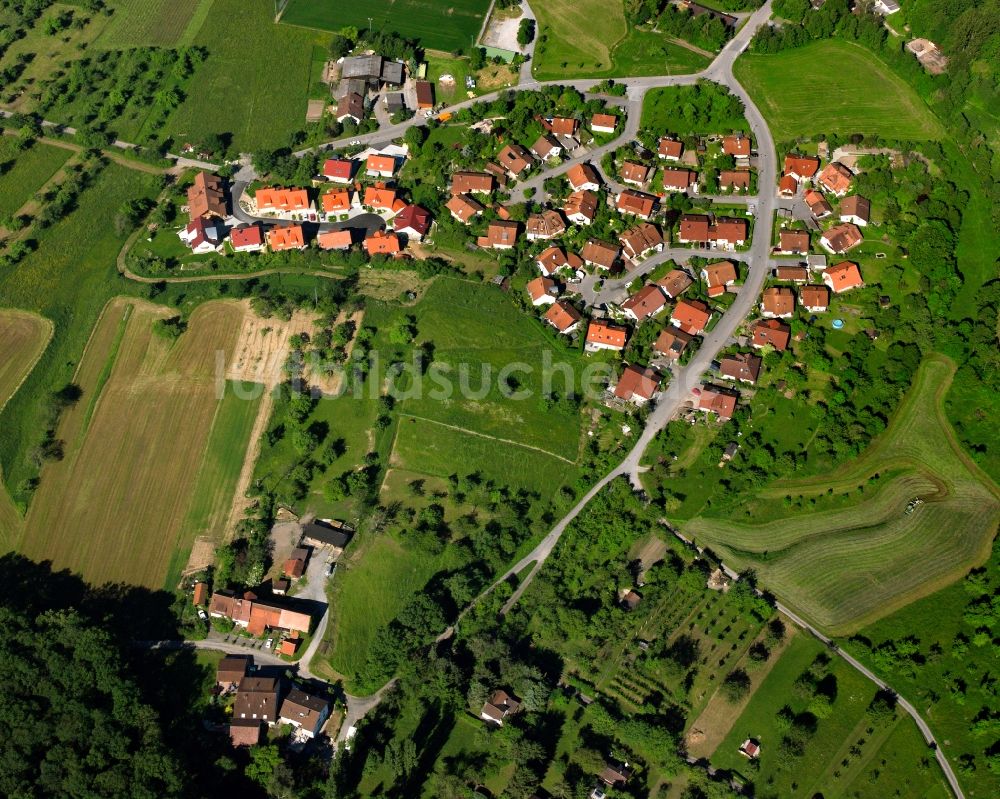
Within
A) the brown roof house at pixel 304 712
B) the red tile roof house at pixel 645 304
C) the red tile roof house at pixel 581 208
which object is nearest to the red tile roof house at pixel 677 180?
the red tile roof house at pixel 581 208

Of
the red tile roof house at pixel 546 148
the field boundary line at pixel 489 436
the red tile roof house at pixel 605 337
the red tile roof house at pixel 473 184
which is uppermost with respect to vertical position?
the red tile roof house at pixel 546 148

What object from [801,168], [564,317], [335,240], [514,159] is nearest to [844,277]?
[801,168]

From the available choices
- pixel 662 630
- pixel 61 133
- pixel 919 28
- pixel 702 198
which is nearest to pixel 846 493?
pixel 662 630

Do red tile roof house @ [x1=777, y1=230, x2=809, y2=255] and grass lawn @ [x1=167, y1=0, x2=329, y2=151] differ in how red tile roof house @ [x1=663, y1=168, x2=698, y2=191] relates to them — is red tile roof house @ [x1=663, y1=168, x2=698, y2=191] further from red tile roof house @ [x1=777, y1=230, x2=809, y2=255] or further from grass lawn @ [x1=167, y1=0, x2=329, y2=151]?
grass lawn @ [x1=167, y1=0, x2=329, y2=151]

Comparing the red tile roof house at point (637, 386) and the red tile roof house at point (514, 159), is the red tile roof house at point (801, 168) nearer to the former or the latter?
the red tile roof house at point (514, 159)

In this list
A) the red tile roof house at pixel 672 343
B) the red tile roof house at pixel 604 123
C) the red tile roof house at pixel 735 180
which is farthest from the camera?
the red tile roof house at pixel 604 123

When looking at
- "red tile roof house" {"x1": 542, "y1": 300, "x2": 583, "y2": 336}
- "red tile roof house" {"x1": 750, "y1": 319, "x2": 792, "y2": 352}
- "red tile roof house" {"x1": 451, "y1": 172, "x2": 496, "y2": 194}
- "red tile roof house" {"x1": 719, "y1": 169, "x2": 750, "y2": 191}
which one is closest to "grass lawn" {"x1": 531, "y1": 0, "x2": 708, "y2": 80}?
"red tile roof house" {"x1": 719, "y1": 169, "x2": 750, "y2": 191}

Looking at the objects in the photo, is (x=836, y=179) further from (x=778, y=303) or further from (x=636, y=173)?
(x=636, y=173)

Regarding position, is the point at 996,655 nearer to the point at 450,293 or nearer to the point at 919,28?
the point at 450,293
